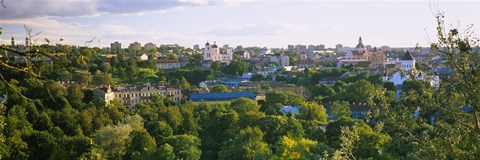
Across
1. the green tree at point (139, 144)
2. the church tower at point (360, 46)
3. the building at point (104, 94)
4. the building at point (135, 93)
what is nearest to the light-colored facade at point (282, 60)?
the church tower at point (360, 46)

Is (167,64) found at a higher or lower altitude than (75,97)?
higher

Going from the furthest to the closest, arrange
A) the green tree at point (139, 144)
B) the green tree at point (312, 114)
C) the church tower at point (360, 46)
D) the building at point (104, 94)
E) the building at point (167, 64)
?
the church tower at point (360, 46)
the building at point (167, 64)
the building at point (104, 94)
the green tree at point (312, 114)
the green tree at point (139, 144)

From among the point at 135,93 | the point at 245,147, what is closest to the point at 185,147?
the point at 245,147

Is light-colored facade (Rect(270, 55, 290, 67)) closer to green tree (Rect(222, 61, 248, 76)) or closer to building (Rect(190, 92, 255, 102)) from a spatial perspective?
green tree (Rect(222, 61, 248, 76))

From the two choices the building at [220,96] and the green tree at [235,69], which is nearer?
the building at [220,96]

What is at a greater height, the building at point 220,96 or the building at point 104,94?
the building at point 104,94

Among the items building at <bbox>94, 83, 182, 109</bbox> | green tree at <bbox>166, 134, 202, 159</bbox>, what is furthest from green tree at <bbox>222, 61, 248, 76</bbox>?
green tree at <bbox>166, 134, 202, 159</bbox>

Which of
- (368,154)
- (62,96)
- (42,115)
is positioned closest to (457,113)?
(368,154)

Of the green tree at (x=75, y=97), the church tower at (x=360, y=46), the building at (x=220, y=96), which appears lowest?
the building at (x=220, y=96)

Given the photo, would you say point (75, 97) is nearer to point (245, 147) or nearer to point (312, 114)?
point (312, 114)

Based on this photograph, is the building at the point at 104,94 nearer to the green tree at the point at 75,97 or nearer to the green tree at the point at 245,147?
the green tree at the point at 75,97
